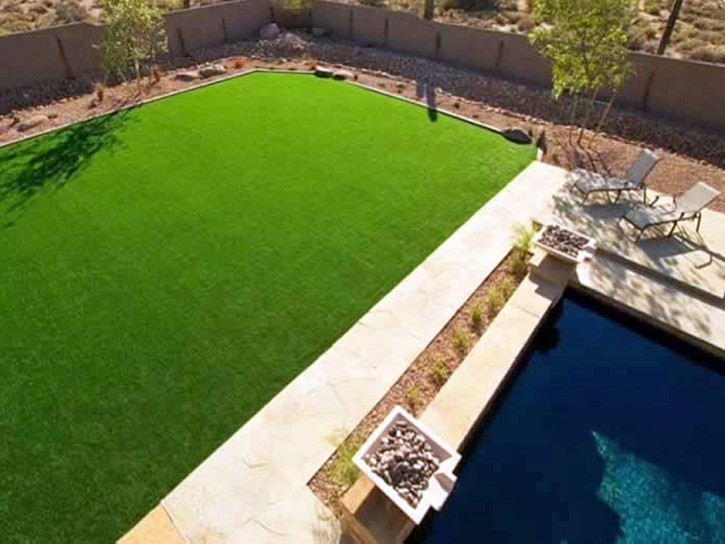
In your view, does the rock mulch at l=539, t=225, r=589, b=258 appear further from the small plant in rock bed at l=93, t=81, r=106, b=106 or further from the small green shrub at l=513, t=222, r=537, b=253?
the small plant in rock bed at l=93, t=81, r=106, b=106

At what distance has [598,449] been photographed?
4.66m

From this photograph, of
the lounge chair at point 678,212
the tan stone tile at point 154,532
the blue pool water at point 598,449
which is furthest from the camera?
the lounge chair at point 678,212

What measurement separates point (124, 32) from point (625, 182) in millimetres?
12160

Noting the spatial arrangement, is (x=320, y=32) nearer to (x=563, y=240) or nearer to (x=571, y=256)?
(x=563, y=240)

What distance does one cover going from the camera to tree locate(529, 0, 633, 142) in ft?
27.4

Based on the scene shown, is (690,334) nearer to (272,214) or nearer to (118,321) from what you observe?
(272,214)

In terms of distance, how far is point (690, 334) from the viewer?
5543mm

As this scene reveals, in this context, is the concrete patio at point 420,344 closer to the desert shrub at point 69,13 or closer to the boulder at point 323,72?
the boulder at point 323,72

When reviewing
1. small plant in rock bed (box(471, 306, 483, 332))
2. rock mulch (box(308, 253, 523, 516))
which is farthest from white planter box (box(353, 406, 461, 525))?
small plant in rock bed (box(471, 306, 483, 332))

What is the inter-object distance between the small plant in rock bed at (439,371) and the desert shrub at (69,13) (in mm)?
19266

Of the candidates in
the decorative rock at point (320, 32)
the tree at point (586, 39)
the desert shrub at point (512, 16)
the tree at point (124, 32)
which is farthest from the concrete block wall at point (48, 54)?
the desert shrub at point (512, 16)

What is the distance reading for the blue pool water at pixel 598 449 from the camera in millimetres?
4055

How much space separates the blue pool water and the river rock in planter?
529cm

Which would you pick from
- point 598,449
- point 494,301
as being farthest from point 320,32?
point 598,449
